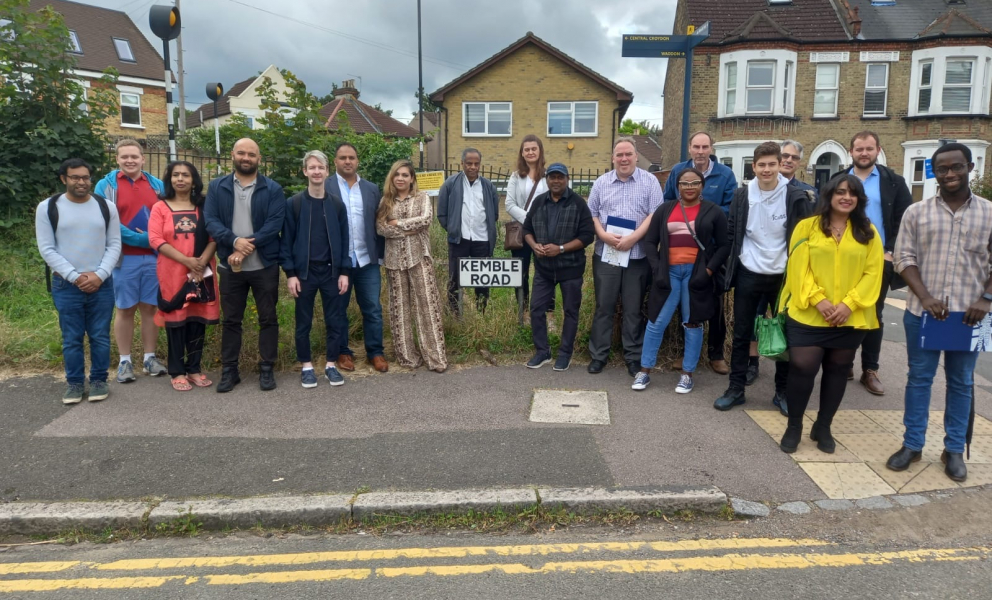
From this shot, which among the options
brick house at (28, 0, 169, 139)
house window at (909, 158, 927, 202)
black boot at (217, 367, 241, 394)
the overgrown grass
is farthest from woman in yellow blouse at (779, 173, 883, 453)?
brick house at (28, 0, 169, 139)

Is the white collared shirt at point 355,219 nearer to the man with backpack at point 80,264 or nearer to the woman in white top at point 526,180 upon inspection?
the woman in white top at point 526,180

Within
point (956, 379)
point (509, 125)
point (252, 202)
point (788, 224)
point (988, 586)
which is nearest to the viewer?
point (988, 586)

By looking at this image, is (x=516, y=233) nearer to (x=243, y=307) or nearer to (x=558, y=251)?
(x=558, y=251)

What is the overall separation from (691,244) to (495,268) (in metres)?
2.15

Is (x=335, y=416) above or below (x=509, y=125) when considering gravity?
below

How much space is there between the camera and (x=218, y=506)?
12.5ft

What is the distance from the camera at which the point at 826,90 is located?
77.7 ft

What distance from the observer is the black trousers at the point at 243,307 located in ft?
18.6

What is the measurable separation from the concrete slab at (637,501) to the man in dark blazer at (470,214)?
3.52m

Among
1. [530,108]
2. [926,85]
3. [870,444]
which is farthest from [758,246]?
[530,108]

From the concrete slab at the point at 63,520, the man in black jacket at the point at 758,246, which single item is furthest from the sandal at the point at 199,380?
the man in black jacket at the point at 758,246

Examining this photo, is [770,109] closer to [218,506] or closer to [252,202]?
[252,202]

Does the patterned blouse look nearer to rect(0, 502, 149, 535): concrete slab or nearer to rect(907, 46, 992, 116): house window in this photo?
rect(0, 502, 149, 535): concrete slab

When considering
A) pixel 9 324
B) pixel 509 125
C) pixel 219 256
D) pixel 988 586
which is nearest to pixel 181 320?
pixel 219 256
